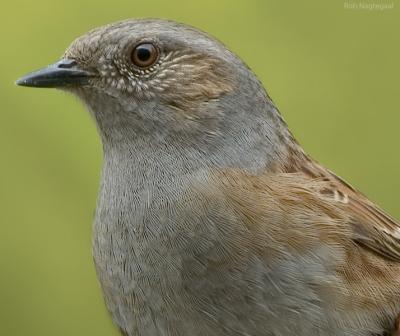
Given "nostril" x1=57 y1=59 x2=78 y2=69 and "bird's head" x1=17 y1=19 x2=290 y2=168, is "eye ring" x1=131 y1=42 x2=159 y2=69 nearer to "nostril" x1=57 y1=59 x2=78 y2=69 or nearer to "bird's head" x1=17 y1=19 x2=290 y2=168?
"bird's head" x1=17 y1=19 x2=290 y2=168

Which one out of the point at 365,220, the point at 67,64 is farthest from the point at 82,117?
the point at 365,220

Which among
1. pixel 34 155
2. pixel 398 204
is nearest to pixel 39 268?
pixel 34 155

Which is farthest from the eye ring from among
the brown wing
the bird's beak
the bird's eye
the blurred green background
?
the blurred green background

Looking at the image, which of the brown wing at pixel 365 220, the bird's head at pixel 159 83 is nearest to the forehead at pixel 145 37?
the bird's head at pixel 159 83

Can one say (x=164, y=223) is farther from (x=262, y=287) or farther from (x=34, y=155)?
(x=34, y=155)

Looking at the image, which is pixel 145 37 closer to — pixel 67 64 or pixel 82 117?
pixel 67 64

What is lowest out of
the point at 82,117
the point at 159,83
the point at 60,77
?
the point at 82,117
